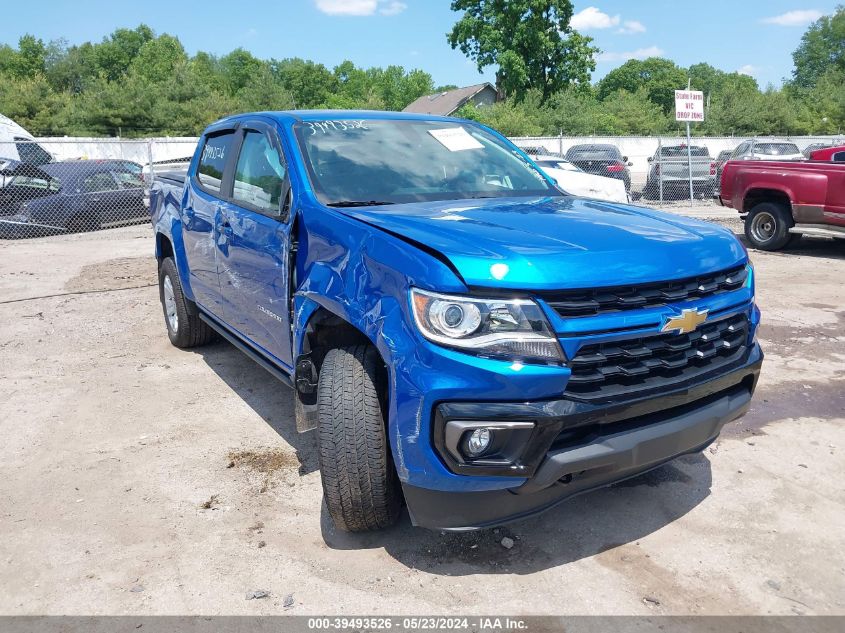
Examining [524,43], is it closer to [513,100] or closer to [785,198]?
[513,100]

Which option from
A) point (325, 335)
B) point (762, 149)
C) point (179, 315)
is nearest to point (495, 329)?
point (325, 335)

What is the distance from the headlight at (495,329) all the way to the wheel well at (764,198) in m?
9.69

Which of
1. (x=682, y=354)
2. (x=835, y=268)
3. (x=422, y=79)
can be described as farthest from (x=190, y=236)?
(x=422, y=79)

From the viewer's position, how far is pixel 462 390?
2.36 meters

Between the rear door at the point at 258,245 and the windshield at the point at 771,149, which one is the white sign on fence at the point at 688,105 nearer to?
the windshield at the point at 771,149

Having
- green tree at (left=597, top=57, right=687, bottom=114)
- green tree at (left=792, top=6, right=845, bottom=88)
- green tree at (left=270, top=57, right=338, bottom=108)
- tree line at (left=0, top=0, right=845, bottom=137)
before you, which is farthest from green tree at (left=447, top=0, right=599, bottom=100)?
green tree at (left=792, top=6, right=845, bottom=88)

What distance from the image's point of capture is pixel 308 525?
3211 mm

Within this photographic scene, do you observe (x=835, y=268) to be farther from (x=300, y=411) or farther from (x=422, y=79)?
(x=422, y=79)

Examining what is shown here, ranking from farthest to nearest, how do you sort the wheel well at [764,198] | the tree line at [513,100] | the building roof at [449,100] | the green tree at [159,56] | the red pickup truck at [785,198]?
the green tree at [159,56]
the building roof at [449,100]
the tree line at [513,100]
the wheel well at [764,198]
the red pickup truck at [785,198]

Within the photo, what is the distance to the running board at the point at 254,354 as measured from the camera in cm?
367

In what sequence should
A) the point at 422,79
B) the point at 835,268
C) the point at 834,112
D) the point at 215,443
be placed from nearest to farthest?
1. the point at 215,443
2. the point at 835,268
3. the point at 834,112
4. the point at 422,79

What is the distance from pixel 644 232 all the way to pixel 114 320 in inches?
233

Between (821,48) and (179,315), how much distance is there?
4394 inches

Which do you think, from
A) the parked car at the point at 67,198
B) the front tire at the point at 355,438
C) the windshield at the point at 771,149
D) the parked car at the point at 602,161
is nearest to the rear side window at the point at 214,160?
the front tire at the point at 355,438
